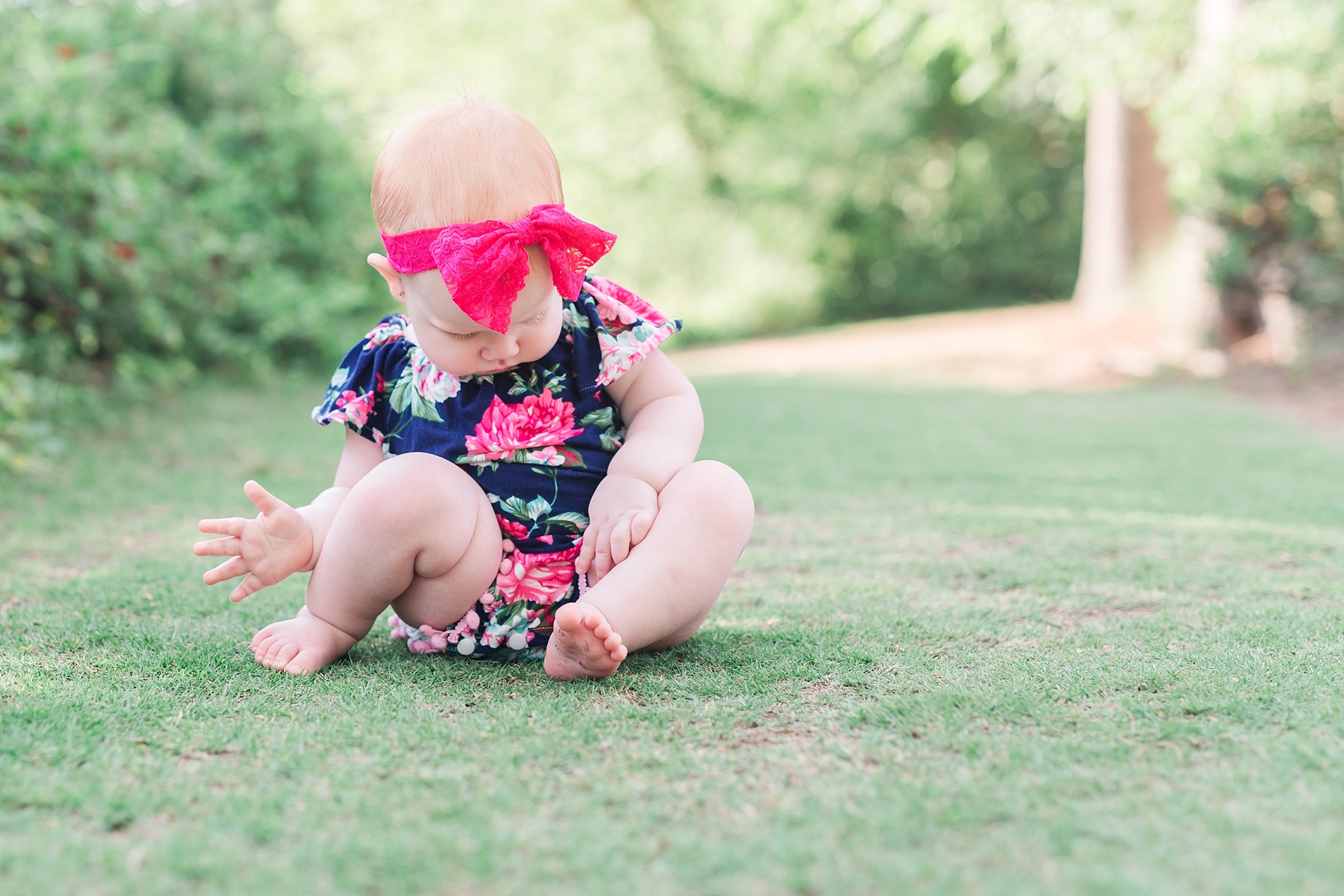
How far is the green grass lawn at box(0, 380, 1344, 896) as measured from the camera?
1.23 meters

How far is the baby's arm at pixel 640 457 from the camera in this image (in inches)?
74.5

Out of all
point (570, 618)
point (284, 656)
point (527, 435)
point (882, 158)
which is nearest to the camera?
point (570, 618)

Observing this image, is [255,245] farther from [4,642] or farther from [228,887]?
[228,887]

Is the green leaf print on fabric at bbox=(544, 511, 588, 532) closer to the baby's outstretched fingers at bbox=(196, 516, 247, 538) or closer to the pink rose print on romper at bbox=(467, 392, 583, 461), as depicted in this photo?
the pink rose print on romper at bbox=(467, 392, 583, 461)

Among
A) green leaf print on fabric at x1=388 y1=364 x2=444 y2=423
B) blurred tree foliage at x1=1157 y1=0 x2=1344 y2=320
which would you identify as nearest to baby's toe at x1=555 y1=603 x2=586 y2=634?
green leaf print on fabric at x1=388 y1=364 x2=444 y2=423

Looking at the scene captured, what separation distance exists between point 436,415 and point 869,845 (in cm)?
113

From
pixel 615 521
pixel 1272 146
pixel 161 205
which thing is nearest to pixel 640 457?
pixel 615 521

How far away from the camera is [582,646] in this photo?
5.81 feet

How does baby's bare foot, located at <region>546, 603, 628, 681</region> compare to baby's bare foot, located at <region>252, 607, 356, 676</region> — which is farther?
baby's bare foot, located at <region>252, 607, 356, 676</region>

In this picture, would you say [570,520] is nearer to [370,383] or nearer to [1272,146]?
[370,383]

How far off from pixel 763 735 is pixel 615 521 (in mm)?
456

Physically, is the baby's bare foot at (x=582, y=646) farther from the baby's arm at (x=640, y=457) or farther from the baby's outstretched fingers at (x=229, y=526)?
the baby's outstretched fingers at (x=229, y=526)

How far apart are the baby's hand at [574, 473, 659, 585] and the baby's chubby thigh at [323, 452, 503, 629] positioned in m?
0.17

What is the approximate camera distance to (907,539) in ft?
10.2
